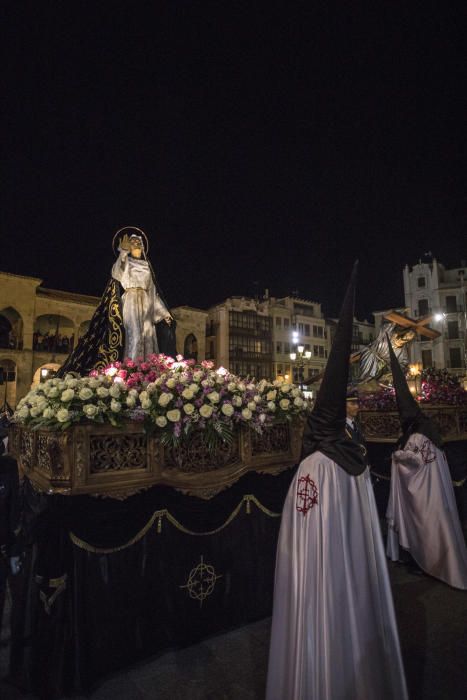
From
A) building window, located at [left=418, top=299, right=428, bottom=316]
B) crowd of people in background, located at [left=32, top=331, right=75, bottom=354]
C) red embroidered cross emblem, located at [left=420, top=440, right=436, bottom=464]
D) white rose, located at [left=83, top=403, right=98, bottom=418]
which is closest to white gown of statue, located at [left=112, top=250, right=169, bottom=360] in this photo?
white rose, located at [left=83, top=403, right=98, bottom=418]

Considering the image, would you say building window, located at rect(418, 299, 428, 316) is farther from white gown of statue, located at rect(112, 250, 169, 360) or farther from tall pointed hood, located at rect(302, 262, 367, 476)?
tall pointed hood, located at rect(302, 262, 367, 476)

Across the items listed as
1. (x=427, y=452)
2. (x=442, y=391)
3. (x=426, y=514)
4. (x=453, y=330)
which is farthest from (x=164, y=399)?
(x=453, y=330)

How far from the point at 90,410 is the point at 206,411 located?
1133 mm

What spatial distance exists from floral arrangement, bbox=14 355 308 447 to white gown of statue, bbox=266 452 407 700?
1.32 m

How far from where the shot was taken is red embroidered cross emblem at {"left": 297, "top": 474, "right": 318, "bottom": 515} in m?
2.85

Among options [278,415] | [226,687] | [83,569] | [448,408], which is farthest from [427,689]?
[448,408]

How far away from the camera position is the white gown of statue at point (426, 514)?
207 inches

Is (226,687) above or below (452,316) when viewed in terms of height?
below

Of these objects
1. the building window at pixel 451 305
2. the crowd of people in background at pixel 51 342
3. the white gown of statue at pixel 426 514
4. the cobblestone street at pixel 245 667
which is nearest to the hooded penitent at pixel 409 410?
the white gown of statue at pixel 426 514

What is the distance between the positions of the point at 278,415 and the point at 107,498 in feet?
7.20

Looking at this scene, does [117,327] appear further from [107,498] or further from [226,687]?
[226,687]

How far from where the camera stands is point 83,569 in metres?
3.45

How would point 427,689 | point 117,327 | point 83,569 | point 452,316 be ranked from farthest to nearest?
point 452,316, point 117,327, point 83,569, point 427,689

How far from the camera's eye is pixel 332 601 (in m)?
2.61
